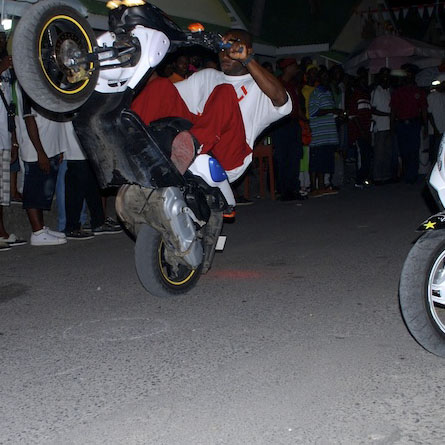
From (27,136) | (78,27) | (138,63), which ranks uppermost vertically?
(78,27)

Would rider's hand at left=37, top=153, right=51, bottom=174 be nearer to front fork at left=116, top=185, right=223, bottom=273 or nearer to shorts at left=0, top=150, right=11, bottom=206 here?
shorts at left=0, top=150, right=11, bottom=206

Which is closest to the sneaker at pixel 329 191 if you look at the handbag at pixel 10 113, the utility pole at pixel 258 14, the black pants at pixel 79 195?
the black pants at pixel 79 195

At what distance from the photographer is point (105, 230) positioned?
869 centimetres

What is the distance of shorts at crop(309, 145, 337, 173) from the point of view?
40.1 ft

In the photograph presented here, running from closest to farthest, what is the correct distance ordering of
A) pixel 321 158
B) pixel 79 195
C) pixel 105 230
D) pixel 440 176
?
pixel 440 176 < pixel 79 195 < pixel 105 230 < pixel 321 158

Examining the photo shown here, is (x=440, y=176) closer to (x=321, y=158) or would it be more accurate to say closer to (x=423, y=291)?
(x=423, y=291)

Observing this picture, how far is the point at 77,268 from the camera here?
680cm

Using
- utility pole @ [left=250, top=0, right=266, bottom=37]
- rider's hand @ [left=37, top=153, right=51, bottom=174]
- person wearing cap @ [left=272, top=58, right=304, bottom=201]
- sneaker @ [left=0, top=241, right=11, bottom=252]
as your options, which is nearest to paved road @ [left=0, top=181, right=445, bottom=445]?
sneaker @ [left=0, top=241, right=11, bottom=252]

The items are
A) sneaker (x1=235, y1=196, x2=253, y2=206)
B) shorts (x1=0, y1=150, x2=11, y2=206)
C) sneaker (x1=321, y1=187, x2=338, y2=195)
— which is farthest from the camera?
sneaker (x1=321, y1=187, x2=338, y2=195)

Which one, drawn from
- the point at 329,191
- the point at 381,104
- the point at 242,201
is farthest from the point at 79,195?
the point at 381,104

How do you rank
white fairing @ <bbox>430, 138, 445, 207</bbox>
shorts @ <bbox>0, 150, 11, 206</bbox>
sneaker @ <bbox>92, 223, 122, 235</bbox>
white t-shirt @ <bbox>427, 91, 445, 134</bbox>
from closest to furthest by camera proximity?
white fairing @ <bbox>430, 138, 445, 207</bbox> → shorts @ <bbox>0, 150, 11, 206</bbox> → sneaker @ <bbox>92, 223, 122, 235</bbox> → white t-shirt @ <bbox>427, 91, 445, 134</bbox>

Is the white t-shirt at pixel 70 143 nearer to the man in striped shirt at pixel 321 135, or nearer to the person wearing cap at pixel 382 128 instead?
the man in striped shirt at pixel 321 135

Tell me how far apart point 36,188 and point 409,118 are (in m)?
7.91

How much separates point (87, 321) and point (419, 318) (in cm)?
228
